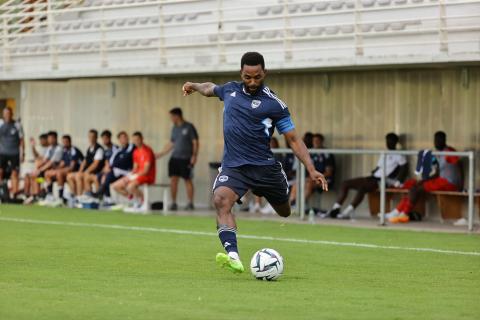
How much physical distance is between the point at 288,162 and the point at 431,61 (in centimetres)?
460

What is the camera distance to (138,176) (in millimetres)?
23719

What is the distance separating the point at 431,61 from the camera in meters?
19.0

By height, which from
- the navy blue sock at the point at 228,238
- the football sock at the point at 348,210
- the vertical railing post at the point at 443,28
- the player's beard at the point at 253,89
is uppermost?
the vertical railing post at the point at 443,28

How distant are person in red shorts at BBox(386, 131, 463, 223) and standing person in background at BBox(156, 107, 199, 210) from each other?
518cm

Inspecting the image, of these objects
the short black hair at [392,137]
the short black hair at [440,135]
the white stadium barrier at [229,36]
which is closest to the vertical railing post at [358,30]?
the white stadium barrier at [229,36]

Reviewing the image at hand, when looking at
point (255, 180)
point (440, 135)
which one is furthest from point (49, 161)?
point (255, 180)

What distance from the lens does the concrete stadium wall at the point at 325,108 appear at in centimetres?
2120

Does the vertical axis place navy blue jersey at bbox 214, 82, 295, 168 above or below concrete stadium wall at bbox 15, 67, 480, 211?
below

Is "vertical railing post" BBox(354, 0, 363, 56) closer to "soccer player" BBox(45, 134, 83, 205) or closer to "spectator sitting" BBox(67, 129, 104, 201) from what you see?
"spectator sitting" BBox(67, 129, 104, 201)

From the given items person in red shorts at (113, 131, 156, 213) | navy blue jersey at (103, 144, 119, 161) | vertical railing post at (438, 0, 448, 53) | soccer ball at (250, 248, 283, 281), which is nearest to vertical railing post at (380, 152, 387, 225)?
→ vertical railing post at (438, 0, 448, 53)

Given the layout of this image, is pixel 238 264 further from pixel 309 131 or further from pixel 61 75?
pixel 61 75

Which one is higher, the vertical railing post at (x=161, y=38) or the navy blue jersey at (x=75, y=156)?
the vertical railing post at (x=161, y=38)

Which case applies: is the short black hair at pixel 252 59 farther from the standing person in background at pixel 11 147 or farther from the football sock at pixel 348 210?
the standing person in background at pixel 11 147

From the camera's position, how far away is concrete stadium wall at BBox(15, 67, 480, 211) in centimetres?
2120
